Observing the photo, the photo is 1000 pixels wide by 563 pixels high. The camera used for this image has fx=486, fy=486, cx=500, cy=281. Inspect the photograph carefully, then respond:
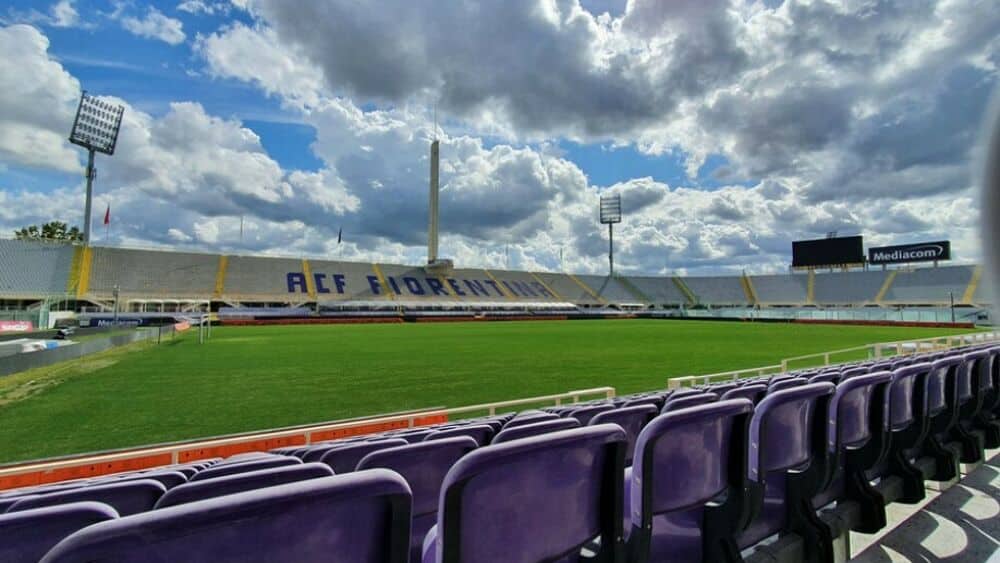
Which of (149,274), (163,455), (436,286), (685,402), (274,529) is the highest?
(149,274)

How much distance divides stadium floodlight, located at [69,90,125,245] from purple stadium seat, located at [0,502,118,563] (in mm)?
70360

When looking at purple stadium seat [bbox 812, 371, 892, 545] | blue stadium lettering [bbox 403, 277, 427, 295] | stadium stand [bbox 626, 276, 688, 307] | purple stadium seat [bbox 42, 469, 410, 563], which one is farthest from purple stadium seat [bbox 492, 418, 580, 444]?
stadium stand [bbox 626, 276, 688, 307]

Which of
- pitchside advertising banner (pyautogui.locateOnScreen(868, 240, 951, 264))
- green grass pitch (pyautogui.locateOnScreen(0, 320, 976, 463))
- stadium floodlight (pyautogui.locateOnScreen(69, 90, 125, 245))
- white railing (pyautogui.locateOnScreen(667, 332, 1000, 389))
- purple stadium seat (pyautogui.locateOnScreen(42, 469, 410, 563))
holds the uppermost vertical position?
stadium floodlight (pyautogui.locateOnScreen(69, 90, 125, 245))

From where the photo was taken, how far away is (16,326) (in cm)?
3100

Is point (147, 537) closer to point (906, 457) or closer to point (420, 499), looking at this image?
point (420, 499)

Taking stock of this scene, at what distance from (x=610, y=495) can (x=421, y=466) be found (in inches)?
33.7

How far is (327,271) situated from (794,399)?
7135 cm

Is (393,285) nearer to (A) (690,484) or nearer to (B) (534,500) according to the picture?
(A) (690,484)

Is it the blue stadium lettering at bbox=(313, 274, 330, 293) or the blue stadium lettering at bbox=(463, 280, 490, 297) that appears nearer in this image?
the blue stadium lettering at bbox=(313, 274, 330, 293)

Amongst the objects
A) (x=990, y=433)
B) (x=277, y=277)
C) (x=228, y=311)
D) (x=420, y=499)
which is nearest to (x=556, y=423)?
(x=420, y=499)

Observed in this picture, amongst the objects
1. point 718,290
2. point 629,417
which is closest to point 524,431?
point 629,417

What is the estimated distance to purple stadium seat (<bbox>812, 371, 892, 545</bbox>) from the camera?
2.84 meters

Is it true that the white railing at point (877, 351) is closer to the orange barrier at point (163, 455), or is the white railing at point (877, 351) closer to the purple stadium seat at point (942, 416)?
the purple stadium seat at point (942, 416)

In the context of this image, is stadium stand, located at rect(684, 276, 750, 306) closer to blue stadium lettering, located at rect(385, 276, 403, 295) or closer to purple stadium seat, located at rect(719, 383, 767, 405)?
blue stadium lettering, located at rect(385, 276, 403, 295)
